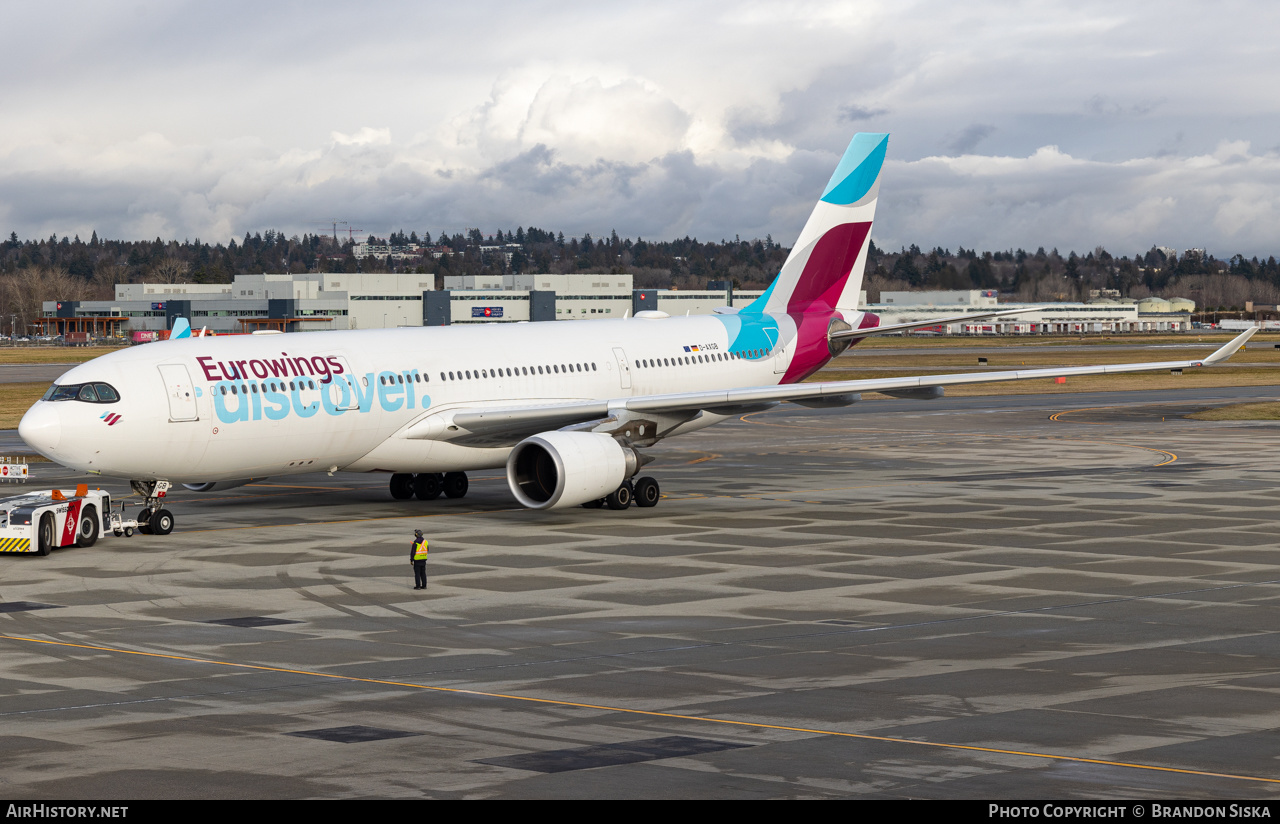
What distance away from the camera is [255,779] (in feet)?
48.2

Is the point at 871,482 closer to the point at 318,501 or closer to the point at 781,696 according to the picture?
the point at 318,501

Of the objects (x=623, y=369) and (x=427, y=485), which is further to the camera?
(x=623, y=369)

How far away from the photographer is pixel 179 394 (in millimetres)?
33000

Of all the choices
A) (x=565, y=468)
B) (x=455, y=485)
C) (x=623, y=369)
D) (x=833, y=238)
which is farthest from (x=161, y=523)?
(x=833, y=238)

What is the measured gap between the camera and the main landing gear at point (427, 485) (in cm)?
4128

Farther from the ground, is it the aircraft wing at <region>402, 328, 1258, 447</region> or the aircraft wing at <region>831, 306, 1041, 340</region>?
the aircraft wing at <region>831, 306, 1041, 340</region>

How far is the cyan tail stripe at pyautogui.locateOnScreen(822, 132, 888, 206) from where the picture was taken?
4800 cm

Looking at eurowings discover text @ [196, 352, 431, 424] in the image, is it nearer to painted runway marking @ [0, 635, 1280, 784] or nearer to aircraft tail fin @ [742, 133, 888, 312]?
painted runway marking @ [0, 635, 1280, 784]

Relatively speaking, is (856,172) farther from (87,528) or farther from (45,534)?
(45,534)

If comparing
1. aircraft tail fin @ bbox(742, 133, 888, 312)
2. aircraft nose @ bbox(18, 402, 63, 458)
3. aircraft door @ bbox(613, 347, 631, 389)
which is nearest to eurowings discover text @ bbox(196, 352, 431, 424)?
aircraft nose @ bbox(18, 402, 63, 458)
